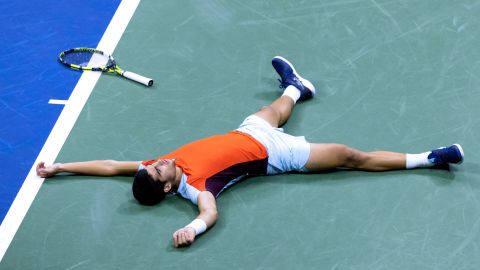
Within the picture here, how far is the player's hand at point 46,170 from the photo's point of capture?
7820 mm

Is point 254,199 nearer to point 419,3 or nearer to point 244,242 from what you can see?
point 244,242

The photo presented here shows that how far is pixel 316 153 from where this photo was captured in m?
7.67

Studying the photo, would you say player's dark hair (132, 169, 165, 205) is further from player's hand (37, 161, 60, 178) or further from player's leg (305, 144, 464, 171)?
player's leg (305, 144, 464, 171)

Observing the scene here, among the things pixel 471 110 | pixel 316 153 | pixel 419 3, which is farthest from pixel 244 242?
pixel 419 3

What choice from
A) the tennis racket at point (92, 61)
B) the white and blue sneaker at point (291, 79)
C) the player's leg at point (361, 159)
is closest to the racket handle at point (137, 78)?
the tennis racket at point (92, 61)

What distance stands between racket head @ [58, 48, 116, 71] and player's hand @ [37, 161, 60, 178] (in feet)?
5.33

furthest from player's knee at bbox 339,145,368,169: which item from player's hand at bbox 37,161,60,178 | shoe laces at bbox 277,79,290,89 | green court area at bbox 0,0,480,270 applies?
player's hand at bbox 37,161,60,178

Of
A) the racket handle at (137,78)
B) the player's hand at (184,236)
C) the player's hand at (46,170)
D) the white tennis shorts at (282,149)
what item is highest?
the white tennis shorts at (282,149)

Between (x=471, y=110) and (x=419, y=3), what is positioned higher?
(x=419, y=3)

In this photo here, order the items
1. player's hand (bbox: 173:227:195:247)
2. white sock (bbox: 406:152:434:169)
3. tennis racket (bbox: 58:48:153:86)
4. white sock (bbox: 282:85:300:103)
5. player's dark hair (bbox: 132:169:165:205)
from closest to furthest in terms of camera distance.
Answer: player's hand (bbox: 173:227:195:247) → player's dark hair (bbox: 132:169:165:205) → white sock (bbox: 406:152:434:169) → white sock (bbox: 282:85:300:103) → tennis racket (bbox: 58:48:153:86)

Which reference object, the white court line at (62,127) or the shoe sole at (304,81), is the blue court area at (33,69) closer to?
the white court line at (62,127)

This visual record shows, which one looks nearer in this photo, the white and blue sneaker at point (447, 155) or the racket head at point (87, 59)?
the white and blue sneaker at point (447, 155)

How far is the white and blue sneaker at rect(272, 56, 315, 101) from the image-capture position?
27.9ft

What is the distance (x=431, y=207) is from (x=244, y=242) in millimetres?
1667
